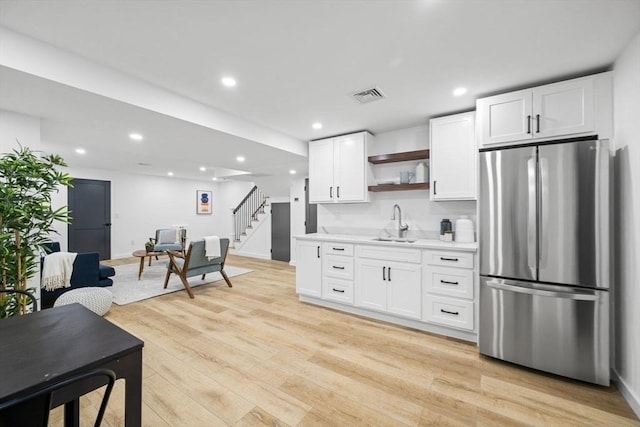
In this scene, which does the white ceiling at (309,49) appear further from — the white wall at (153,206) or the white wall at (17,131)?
the white wall at (153,206)

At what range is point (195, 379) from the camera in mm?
2129

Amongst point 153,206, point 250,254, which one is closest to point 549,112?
point 250,254

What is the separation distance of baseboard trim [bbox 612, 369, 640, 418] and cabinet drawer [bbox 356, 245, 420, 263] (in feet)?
5.51

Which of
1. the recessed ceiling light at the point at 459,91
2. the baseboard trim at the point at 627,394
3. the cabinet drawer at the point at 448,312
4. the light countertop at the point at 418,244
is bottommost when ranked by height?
the baseboard trim at the point at 627,394

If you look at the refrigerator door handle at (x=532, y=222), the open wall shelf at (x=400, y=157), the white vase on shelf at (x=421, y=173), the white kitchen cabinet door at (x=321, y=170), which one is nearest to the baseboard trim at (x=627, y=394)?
the refrigerator door handle at (x=532, y=222)

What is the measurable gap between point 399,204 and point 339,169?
103cm

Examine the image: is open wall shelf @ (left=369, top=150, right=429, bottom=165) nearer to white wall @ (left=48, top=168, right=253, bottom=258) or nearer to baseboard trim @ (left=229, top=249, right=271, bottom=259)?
baseboard trim @ (left=229, top=249, right=271, bottom=259)

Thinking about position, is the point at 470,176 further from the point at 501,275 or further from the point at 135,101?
the point at 135,101

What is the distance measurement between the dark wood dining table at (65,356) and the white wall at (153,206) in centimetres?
710

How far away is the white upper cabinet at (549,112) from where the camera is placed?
87.0 inches

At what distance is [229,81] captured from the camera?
2506 millimetres

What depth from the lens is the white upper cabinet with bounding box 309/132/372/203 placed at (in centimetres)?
387

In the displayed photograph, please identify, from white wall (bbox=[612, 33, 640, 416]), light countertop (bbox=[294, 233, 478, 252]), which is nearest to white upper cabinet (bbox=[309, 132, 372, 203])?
light countertop (bbox=[294, 233, 478, 252])

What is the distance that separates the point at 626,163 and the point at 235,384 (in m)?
3.41
